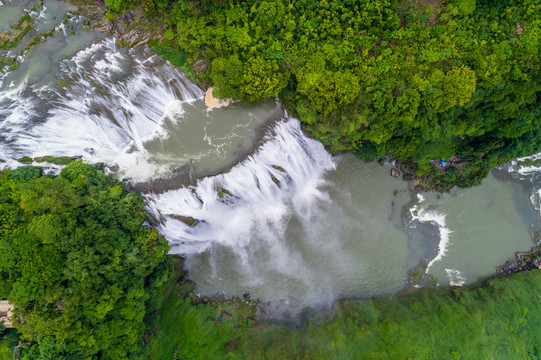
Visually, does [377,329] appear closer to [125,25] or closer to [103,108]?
[103,108]

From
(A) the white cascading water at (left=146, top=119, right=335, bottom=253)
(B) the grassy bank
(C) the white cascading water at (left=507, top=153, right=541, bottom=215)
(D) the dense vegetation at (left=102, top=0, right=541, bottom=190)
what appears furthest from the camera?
(C) the white cascading water at (left=507, top=153, right=541, bottom=215)

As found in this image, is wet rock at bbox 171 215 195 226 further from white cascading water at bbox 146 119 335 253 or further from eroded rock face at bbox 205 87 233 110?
eroded rock face at bbox 205 87 233 110

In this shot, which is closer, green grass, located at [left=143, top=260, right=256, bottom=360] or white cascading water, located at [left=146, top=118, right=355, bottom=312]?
green grass, located at [left=143, top=260, right=256, bottom=360]

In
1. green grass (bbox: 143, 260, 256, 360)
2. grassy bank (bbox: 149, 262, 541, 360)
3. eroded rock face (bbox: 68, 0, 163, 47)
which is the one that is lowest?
grassy bank (bbox: 149, 262, 541, 360)

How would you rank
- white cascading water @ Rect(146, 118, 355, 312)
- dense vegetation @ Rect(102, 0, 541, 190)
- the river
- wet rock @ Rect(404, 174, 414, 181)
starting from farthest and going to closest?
1. wet rock @ Rect(404, 174, 414, 181)
2. white cascading water @ Rect(146, 118, 355, 312)
3. the river
4. dense vegetation @ Rect(102, 0, 541, 190)

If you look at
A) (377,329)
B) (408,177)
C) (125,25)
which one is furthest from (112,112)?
(377,329)

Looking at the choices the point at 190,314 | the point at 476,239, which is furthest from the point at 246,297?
the point at 476,239

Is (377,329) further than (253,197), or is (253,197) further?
(253,197)

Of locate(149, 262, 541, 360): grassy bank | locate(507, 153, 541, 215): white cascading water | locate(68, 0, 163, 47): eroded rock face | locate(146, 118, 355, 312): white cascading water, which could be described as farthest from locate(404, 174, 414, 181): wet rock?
locate(68, 0, 163, 47): eroded rock face
